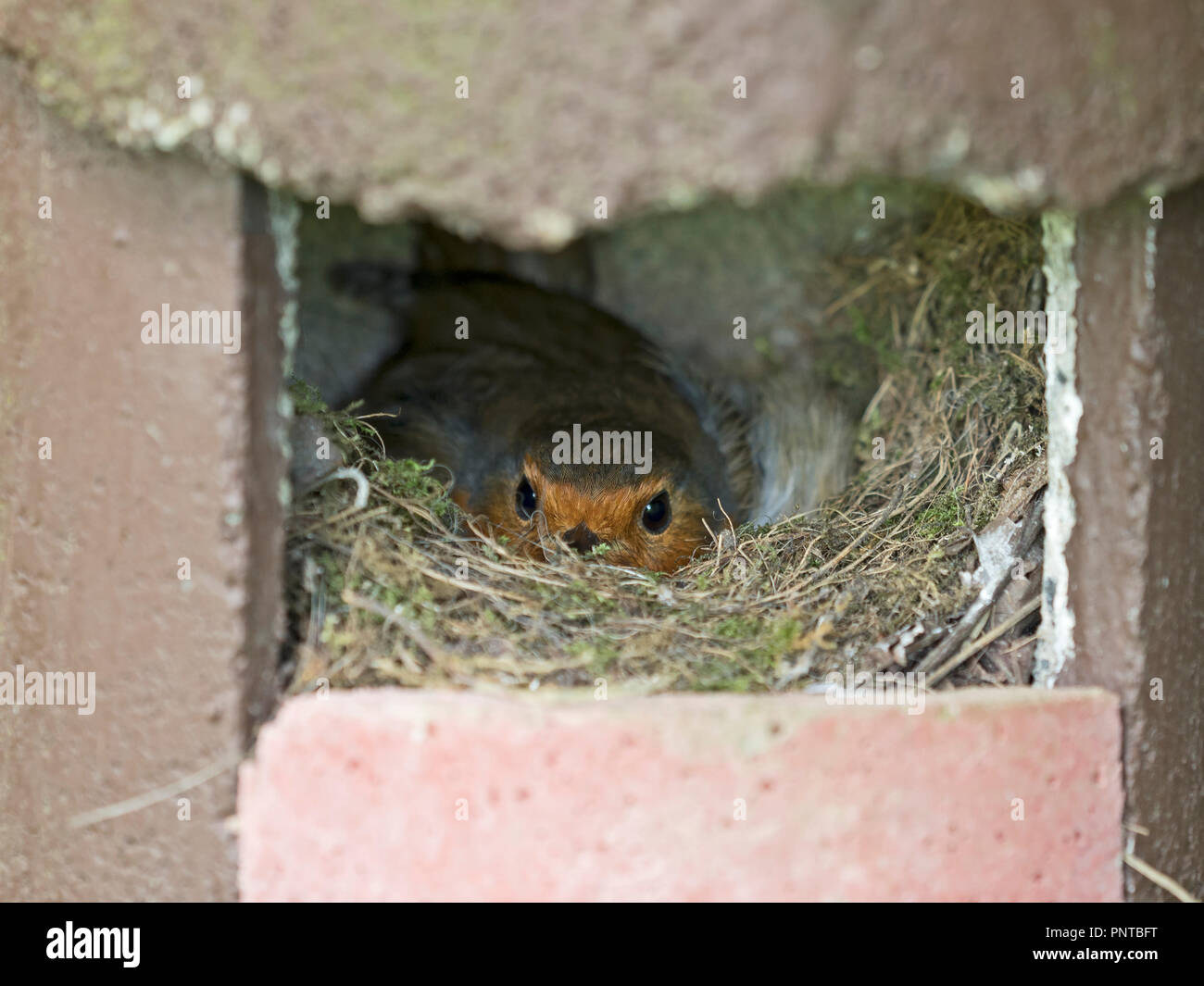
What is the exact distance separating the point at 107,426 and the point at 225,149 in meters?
0.64

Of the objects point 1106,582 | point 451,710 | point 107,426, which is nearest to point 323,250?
point 107,426

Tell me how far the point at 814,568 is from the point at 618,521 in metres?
1.27

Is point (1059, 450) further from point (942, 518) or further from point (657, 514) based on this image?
point (657, 514)

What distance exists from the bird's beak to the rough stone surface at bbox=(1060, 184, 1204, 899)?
1.98 metres

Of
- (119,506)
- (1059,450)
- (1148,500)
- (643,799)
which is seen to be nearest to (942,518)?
(1059,450)

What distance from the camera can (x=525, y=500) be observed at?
183 inches

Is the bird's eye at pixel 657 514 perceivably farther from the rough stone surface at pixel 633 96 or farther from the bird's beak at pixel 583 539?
the rough stone surface at pixel 633 96

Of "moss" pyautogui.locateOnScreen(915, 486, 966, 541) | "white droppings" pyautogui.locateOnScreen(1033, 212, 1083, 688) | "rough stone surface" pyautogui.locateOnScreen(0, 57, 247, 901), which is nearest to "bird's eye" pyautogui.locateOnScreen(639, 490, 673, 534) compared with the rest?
"moss" pyautogui.locateOnScreen(915, 486, 966, 541)

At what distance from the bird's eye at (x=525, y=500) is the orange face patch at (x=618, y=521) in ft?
0.09

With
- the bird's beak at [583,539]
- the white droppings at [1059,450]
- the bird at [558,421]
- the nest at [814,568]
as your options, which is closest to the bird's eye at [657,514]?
the bird at [558,421]

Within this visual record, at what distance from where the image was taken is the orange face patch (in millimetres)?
4242

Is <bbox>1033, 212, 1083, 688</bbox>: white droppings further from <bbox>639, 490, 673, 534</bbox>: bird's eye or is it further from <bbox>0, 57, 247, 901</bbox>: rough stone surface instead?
<bbox>639, 490, 673, 534</bbox>: bird's eye

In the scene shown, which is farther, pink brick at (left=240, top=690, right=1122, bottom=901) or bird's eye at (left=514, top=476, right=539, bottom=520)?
bird's eye at (left=514, top=476, right=539, bottom=520)
